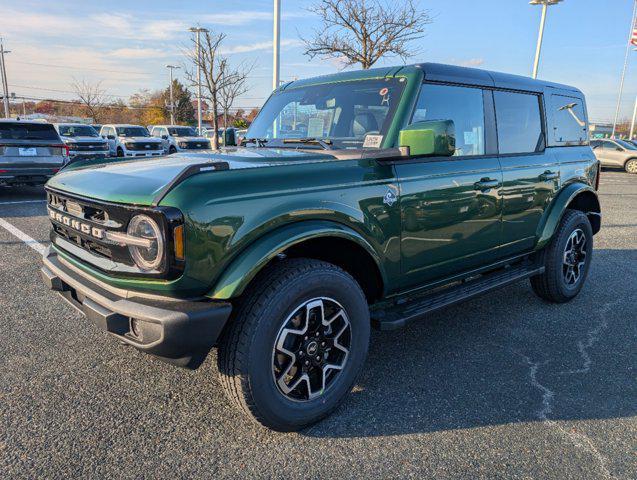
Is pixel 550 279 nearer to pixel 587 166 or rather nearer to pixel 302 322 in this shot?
pixel 587 166

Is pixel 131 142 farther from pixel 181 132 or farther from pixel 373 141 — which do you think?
pixel 373 141

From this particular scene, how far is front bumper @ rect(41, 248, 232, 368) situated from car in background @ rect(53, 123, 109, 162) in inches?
637

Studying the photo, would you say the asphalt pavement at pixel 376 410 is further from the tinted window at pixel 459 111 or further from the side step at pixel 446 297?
the tinted window at pixel 459 111

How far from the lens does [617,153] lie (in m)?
22.8

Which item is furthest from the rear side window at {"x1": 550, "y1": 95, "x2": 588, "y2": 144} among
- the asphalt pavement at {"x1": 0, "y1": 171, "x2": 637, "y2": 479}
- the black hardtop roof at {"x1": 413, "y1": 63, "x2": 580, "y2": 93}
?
the asphalt pavement at {"x1": 0, "y1": 171, "x2": 637, "y2": 479}

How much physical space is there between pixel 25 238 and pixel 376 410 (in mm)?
6078

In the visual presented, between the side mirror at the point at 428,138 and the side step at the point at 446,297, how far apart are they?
997mm

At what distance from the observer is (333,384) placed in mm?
2695

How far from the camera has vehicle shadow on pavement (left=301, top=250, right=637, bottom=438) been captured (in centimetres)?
273

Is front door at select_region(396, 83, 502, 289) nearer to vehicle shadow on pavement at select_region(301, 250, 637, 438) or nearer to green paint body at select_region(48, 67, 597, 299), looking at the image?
green paint body at select_region(48, 67, 597, 299)

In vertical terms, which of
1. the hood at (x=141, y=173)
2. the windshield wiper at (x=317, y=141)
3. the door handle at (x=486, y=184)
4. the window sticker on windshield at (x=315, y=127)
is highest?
the window sticker on windshield at (x=315, y=127)

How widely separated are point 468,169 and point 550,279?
1.74m

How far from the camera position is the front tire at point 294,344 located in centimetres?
233

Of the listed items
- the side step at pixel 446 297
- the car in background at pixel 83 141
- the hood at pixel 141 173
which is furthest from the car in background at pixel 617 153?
the hood at pixel 141 173
